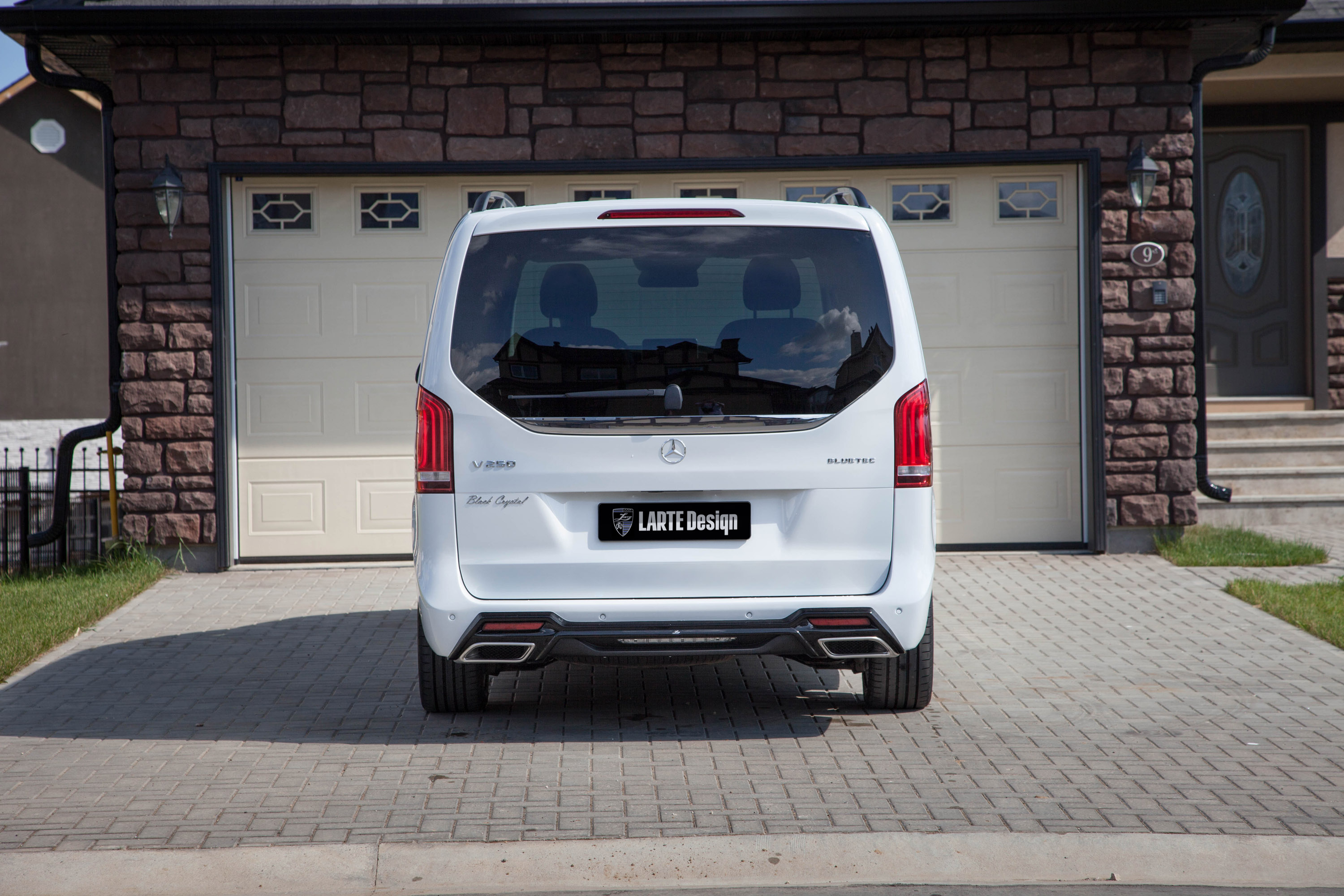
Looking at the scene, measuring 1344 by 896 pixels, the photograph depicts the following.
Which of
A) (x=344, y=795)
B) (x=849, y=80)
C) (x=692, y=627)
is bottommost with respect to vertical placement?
(x=344, y=795)

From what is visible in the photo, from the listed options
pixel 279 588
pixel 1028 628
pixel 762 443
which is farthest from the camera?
pixel 279 588

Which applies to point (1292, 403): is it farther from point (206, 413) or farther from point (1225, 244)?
point (206, 413)

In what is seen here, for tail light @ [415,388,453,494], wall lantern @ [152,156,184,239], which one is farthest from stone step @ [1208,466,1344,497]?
wall lantern @ [152,156,184,239]

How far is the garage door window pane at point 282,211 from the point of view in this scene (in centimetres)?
924

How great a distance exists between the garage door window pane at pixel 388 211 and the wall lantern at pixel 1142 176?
5046mm

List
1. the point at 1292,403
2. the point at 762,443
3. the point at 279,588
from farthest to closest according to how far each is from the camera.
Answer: the point at 1292,403 → the point at 279,588 → the point at 762,443

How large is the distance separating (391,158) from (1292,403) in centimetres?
826

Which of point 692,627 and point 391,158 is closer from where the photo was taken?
point 692,627

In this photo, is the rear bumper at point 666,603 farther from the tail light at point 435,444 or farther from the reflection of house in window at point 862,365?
the reflection of house in window at point 862,365

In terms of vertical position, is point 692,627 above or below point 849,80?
below

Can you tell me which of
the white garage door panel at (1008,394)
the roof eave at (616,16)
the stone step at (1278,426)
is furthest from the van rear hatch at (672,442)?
the stone step at (1278,426)

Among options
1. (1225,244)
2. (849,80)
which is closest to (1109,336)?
(849,80)

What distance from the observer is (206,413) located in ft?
29.8

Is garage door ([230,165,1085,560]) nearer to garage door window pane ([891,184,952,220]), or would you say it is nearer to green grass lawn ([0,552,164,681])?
garage door window pane ([891,184,952,220])
